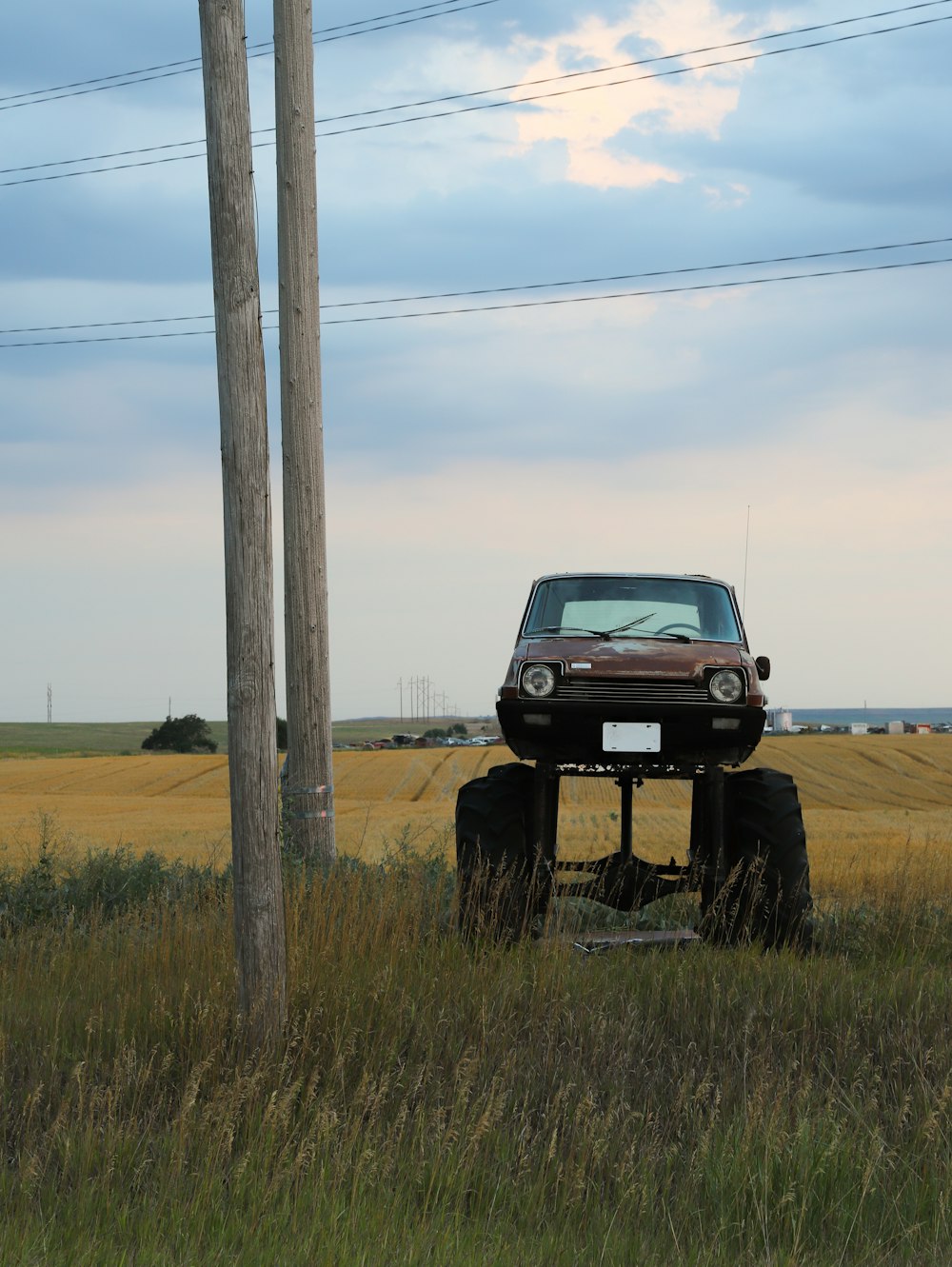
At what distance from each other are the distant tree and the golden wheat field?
89.4 ft

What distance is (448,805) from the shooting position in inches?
1256

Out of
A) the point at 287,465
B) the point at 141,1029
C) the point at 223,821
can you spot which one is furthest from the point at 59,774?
the point at 141,1029

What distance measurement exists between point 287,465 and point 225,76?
179 inches

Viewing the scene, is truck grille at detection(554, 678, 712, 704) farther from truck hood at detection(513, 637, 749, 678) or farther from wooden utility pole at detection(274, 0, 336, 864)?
wooden utility pole at detection(274, 0, 336, 864)

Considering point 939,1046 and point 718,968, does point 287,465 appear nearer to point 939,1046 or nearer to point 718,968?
point 718,968

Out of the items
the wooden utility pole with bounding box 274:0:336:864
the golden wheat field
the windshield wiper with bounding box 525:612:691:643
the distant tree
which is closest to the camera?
the windshield wiper with bounding box 525:612:691:643

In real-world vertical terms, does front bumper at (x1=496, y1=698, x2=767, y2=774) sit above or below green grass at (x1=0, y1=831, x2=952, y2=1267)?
above

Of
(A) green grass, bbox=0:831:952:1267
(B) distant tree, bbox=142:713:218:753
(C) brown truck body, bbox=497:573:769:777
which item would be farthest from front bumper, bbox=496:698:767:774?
(B) distant tree, bbox=142:713:218:753

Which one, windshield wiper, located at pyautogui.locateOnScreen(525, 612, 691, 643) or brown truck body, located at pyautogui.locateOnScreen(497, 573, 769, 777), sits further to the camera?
windshield wiper, located at pyautogui.locateOnScreen(525, 612, 691, 643)

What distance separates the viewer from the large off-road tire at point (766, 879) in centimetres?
899

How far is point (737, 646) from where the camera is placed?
948 centimetres

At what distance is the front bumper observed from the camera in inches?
352

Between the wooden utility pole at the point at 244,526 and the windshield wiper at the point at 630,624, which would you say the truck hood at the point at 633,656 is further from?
the wooden utility pole at the point at 244,526

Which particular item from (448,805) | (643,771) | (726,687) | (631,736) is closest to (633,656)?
(631,736)
